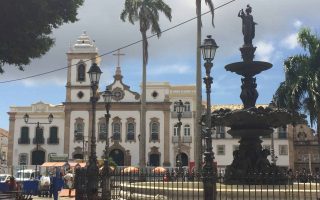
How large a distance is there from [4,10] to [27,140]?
1962 inches

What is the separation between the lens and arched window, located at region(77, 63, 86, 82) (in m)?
62.8

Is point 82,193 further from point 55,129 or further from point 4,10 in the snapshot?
point 55,129

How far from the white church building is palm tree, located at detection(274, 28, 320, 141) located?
34.5m

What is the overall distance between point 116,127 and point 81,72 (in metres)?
8.27

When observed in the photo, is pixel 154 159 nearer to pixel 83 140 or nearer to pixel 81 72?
pixel 83 140

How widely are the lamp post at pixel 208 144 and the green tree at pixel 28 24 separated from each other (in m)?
4.91

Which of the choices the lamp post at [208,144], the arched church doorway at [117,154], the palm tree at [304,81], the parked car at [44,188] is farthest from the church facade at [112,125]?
the lamp post at [208,144]

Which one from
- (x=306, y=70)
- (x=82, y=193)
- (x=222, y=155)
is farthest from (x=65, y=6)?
(x=222, y=155)

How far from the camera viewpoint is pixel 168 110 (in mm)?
60625

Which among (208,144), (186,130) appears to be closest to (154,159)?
(186,130)

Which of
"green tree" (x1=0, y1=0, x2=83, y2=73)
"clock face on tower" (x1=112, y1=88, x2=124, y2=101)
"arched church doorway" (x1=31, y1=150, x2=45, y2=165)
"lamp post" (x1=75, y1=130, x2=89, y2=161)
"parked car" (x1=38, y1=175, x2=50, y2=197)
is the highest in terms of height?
"clock face on tower" (x1=112, y1=88, x2=124, y2=101)

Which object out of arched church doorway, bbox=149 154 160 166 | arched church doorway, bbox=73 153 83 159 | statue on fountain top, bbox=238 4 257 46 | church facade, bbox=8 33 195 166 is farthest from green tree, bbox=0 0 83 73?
arched church doorway, bbox=73 153 83 159

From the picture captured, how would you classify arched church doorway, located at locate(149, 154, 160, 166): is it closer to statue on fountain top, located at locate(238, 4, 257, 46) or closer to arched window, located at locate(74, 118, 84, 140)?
arched window, located at locate(74, 118, 84, 140)

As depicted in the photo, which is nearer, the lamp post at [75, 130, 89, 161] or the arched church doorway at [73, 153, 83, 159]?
the lamp post at [75, 130, 89, 161]
